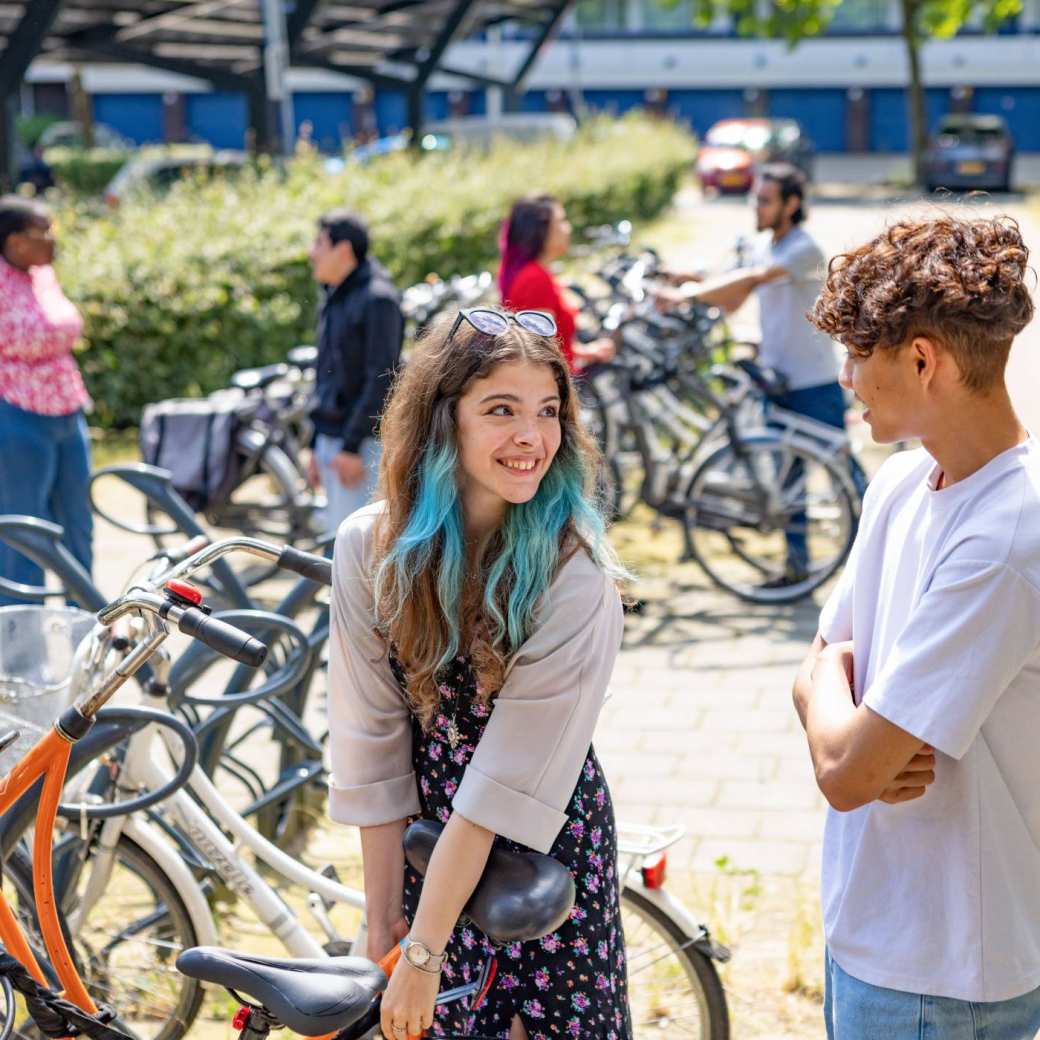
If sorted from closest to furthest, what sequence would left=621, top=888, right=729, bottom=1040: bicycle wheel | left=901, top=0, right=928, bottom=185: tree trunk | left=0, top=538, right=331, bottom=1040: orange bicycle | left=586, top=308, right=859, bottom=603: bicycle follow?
left=0, top=538, right=331, bottom=1040: orange bicycle → left=621, top=888, right=729, bottom=1040: bicycle wheel → left=586, top=308, right=859, bottom=603: bicycle → left=901, top=0, right=928, bottom=185: tree trunk

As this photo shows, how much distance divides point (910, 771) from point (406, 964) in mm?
766

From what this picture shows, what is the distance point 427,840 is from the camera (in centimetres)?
224

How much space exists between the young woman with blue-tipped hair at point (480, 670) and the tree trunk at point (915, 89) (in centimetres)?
3308

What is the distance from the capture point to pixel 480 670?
87.1 inches

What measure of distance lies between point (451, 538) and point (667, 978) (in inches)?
49.8

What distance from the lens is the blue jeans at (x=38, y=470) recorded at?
239 inches

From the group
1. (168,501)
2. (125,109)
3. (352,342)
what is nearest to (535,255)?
(352,342)

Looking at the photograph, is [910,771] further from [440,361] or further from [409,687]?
[440,361]

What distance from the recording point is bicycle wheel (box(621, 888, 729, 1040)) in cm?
297

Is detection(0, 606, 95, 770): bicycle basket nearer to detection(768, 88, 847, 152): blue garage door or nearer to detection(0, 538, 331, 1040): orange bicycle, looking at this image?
detection(0, 538, 331, 1040): orange bicycle

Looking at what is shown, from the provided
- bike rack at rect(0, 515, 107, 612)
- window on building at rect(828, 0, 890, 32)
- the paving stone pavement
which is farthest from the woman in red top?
window on building at rect(828, 0, 890, 32)

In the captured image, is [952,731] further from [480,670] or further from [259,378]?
[259,378]

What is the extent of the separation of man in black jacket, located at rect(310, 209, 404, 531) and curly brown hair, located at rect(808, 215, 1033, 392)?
3.88 metres

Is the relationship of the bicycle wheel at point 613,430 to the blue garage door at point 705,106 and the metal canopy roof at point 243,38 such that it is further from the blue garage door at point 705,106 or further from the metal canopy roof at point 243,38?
the blue garage door at point 705,106
